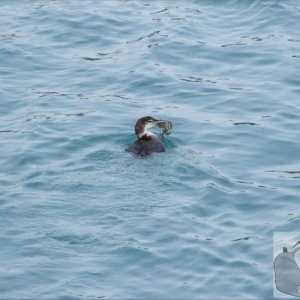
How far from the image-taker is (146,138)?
15.9 metres

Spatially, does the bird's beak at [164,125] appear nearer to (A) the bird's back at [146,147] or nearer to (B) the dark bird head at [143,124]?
(B) the dark bird head at [143,124]

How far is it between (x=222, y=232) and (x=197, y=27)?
332 inches

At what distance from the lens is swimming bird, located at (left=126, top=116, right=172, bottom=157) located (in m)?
15.7

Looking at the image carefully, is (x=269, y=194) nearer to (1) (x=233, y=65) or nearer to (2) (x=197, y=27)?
(1) (x=233, y=65)

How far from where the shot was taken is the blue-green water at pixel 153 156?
12242 millimetres

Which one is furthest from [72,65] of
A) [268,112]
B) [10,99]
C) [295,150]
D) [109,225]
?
[109,225]

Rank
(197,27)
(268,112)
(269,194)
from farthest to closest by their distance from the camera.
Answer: (197,27) < (268,112) < (269,194)

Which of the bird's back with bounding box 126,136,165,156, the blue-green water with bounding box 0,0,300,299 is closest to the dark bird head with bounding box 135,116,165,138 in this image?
the bird's back with bounding box 126,136,165,156

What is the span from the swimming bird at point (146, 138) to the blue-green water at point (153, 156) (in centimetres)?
19

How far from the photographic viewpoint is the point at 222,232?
13.0 m

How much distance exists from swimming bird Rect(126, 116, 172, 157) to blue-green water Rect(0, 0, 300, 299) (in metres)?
0.19

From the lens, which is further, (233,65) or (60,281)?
(233,65)

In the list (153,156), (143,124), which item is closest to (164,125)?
(143,124)

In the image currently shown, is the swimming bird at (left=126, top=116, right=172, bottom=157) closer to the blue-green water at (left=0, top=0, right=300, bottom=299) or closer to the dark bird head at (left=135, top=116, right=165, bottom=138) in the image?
the dark bird head at (left=135, top=116, right=165, bottom=138)
